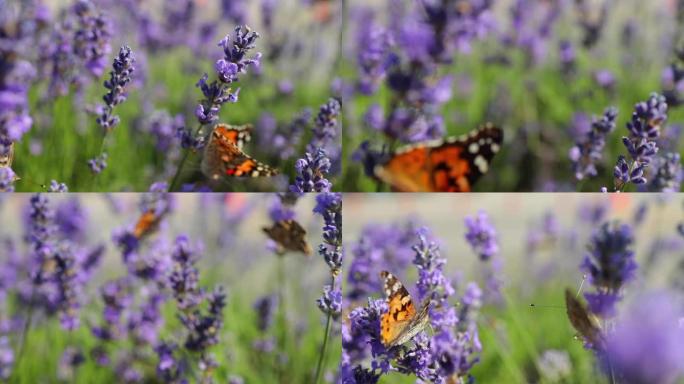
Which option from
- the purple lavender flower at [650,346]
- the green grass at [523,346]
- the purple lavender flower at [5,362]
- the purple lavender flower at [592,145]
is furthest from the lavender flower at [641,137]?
the purple lavender flower at [5,362]

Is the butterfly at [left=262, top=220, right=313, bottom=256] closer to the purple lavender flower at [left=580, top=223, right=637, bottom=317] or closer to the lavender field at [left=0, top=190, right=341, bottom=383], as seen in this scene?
the lavender field at [left=0, top=190, right=341, bottom=383]

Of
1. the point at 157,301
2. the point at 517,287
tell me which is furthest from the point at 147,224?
the point at 517,287

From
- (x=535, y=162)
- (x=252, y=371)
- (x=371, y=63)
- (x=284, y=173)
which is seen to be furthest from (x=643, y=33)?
(x=252, y=371)

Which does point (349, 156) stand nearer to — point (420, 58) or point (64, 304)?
point (420, 58)

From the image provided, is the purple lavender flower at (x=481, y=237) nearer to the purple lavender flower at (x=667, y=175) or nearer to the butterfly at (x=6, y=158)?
the purple lavender flower at (x=667, y=175)

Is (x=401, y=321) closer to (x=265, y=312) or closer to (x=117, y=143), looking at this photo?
(x=265, y=312)
